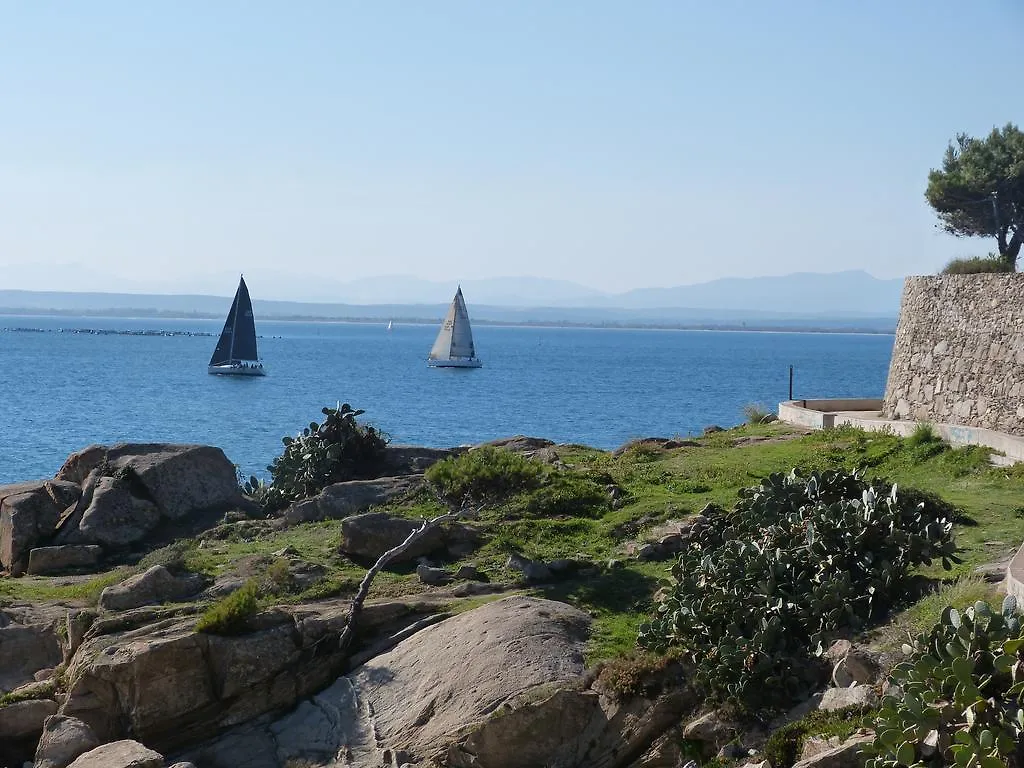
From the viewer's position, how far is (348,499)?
939 inches

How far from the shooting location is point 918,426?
25.0 metres

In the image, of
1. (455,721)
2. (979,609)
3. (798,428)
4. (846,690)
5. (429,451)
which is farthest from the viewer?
(798,428)

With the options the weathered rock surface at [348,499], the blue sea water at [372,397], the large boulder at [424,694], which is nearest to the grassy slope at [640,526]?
the weathered rock surface at [348,499]

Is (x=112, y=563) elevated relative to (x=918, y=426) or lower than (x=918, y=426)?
lower

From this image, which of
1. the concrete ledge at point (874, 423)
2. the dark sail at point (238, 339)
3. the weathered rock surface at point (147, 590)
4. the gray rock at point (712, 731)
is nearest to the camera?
the gray rock at point (712, 731)

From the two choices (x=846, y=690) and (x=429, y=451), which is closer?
(x=846, y=690)

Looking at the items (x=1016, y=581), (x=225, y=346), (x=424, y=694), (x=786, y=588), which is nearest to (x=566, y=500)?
(x=424, y=694)

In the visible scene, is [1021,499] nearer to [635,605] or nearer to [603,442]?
[635,605]

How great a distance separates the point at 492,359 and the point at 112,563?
140m

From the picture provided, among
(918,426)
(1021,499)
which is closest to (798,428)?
(918,426)

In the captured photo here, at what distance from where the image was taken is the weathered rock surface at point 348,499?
2348cm

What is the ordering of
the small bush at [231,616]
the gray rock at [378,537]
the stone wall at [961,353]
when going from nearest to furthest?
1. the small bush at [231,616]
2. the gray rock at [378,537]
3. the stone wall at [961,353]

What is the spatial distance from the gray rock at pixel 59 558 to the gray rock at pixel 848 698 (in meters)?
15.2

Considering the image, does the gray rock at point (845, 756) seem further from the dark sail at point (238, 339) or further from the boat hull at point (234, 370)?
the boat hull at point (234, 370)
